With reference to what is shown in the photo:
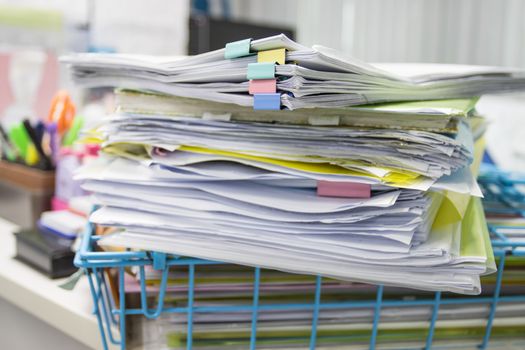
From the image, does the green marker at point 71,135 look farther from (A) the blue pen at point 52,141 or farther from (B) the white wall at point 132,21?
(B) the white wall at point 132,21

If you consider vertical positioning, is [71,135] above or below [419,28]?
below

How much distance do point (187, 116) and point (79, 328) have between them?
0.23 metres

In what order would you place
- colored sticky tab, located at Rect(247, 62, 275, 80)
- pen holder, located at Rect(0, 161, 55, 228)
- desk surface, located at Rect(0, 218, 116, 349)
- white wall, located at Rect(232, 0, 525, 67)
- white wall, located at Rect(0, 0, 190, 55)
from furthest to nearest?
1. white wall, located at Rect(232, 0, 525, 67)
2. white wall, located at Rect(0, 0, 190, 55)
3. pen holder, located at Rect(0, 161, 55, 228)
4. desk surface, located at Rect(0, 218, 116, 349)
5. colored sticky tab, located at Rect(247, 62, 275, 80)

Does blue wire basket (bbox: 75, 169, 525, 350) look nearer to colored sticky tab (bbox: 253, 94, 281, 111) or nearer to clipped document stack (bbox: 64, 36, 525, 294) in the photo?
clipped document stack (bbox: 64, 36, 525, 294)

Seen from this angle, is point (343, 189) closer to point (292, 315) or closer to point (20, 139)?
point (292, 315)

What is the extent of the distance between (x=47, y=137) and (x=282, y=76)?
60 cm

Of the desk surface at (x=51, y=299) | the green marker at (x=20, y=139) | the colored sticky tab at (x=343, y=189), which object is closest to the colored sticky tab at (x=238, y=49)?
the colored sticky tab at (x=343, y=189)

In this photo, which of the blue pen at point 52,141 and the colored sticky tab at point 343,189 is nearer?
the colored sticky tab at point 343,189

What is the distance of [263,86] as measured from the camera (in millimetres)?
322

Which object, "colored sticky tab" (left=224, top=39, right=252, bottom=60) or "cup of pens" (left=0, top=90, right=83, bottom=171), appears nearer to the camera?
"colored sticky tab" (left=224, top=39, right=252, bottom=60)

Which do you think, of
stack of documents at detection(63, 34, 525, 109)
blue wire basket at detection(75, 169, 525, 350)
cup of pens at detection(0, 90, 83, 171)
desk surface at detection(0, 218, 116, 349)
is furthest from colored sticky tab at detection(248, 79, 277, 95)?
cup of pens at detection(0, 90, 83, 171)

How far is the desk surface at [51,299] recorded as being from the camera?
44cm

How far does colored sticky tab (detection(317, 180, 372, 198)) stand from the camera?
365mm

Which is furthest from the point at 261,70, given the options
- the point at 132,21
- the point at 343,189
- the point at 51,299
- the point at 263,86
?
the point at 132,21
